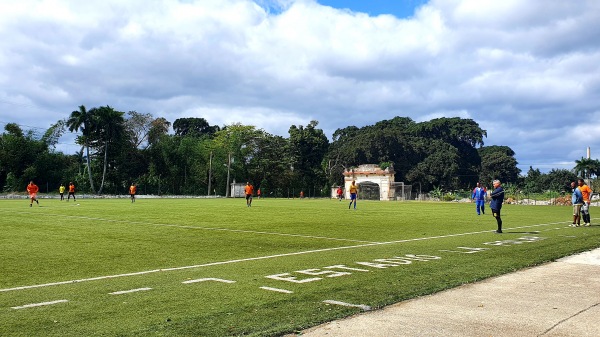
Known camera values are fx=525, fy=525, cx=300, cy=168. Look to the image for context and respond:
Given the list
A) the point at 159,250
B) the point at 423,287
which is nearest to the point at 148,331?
the point at 423,287

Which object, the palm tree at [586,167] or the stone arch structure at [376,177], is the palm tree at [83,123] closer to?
the stone arch structure at [376,177]

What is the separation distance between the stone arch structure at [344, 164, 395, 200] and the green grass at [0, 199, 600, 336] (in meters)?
64.8

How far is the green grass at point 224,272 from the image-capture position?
220 inches

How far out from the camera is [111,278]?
823cm

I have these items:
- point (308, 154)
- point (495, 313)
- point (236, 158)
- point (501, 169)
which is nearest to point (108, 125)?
point (236, 158)

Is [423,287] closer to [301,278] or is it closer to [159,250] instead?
[301,278]

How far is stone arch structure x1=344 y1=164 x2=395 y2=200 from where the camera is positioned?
81.2 m

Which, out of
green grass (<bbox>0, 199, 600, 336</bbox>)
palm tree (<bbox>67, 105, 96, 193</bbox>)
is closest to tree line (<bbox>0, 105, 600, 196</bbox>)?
palm tree (<bbox>67, 105, 96, 193</bbox>)

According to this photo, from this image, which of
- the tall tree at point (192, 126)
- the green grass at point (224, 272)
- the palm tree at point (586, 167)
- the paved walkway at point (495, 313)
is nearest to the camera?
the paved walkway at point (495, 313)

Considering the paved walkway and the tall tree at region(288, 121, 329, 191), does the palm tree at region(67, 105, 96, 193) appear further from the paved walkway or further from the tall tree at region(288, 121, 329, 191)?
the paved walkway

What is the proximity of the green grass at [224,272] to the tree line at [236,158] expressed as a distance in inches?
2428

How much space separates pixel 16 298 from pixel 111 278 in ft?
5.50

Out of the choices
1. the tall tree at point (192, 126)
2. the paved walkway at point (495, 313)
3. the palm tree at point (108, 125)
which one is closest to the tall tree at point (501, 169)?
the tall tree at point (192, 126)

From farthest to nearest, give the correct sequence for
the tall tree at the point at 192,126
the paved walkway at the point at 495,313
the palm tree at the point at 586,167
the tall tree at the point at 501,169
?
the tall tree at the point at 192,126 < the tall tree at the point at 501,169 < the palm tree at the point at 586,167 < the paved walkway at the point at 495,313
